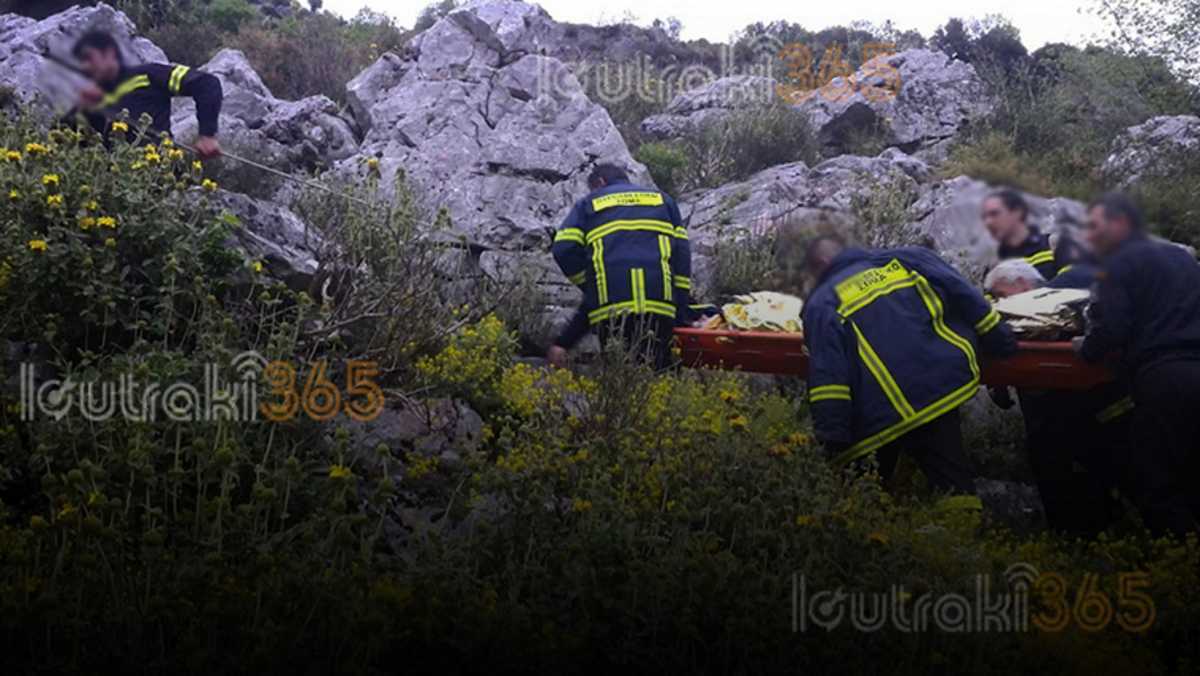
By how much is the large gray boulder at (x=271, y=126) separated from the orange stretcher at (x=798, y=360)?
5258 millimetres

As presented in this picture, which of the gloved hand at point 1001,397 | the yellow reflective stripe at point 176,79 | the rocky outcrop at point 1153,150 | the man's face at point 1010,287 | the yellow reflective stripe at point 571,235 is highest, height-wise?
the yellow reflective stripe at point 176,79

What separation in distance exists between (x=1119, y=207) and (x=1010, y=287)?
3.60m

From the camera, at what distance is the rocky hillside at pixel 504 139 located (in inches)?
365

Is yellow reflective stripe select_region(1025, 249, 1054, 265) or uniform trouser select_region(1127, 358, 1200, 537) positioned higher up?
yellow reflective stripe select_region(1025, 249, 1054, 265)

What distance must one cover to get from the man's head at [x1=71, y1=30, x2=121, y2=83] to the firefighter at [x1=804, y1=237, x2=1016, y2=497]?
4336mm

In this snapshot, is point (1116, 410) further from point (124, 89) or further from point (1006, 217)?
point (124, 89)

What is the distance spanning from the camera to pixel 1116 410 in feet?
17.4

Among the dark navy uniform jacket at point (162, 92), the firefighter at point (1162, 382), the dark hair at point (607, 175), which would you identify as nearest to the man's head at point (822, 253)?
the firefighter at point (1162, 382)

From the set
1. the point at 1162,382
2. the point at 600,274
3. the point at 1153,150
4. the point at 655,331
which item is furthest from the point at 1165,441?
the point at 600,274

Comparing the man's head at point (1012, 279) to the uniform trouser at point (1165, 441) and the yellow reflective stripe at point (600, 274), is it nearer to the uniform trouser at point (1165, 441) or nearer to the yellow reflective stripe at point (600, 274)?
the uniform trouser at point (1165, 441)

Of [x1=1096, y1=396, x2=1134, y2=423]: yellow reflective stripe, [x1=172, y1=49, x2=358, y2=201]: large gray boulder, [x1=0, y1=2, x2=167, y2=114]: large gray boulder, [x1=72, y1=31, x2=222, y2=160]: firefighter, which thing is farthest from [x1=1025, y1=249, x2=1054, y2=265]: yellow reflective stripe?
[x1=0, y1=2, x2=167, y2=114]: large gray boulder

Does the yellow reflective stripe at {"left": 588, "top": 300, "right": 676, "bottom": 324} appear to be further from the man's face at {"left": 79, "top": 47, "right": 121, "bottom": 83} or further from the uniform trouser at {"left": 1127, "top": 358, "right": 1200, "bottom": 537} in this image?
the man's face at {"left": 79, "top": 47, "right": 121, "bottom": 83}

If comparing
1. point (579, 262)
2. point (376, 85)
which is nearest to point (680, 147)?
point (376, 85)

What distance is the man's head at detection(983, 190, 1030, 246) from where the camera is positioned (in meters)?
2.14
